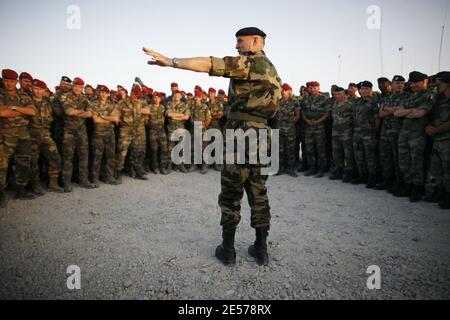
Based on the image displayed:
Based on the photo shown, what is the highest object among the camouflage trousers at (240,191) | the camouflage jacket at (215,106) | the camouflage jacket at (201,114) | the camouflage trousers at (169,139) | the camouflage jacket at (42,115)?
the camouflage jacket at (215,106)

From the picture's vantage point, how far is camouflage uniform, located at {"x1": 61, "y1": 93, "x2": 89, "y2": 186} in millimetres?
6266

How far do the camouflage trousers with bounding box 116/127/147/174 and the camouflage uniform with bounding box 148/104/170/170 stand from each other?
1.22 feet

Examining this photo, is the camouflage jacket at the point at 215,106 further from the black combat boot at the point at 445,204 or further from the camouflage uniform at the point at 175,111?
the black combat boot at the point at 445,204

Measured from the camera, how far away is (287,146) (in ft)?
27.9

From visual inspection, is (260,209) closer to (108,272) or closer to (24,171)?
(108,272)

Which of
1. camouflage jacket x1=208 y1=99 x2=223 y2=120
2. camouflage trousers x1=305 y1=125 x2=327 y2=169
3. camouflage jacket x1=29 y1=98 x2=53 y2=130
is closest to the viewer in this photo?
camouflage jacket x1=29 y1=98 x2=53 y2=130

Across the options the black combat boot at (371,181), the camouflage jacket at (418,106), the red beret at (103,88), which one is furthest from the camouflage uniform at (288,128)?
the red beret at (103,88)

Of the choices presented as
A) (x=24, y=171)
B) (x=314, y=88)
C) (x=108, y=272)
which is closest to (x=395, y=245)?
(x=108, y=272)

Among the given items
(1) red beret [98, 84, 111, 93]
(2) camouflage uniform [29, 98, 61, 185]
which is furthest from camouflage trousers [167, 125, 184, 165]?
(2) camouflage uniform [29, 98, 61, 185]

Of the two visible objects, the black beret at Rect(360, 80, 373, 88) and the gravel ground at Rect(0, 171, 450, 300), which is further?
the black beret at Rect(360, 80, 373, 88)

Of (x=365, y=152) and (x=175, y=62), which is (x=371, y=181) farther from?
(x=175, y=62)

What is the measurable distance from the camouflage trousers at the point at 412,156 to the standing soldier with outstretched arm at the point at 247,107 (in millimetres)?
4090

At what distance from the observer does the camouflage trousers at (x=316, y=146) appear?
8164 millimetres

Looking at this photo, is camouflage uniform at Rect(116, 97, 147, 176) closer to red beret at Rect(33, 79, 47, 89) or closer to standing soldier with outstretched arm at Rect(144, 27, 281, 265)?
red beret at Rect(33, 79, 47, 89)
